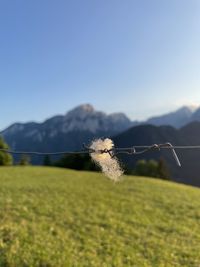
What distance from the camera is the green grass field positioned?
295 inches

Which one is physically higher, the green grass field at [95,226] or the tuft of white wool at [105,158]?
the tuft of white wool at [105,158]

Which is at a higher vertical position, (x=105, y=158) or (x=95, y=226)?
(x=105, y=158)

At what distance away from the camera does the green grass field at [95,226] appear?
A: 7.48 m

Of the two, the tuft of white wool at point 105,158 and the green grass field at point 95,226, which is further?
the green grass field at point 95,226

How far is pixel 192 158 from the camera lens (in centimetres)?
10100

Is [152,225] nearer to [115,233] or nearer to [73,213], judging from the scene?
[115,233]

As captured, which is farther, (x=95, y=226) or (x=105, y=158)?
(x=95, y=226)

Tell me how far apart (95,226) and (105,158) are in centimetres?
871

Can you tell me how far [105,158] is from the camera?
157cm

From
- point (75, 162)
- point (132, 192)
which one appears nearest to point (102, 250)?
point (132, 192)

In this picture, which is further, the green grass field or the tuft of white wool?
the green grass field

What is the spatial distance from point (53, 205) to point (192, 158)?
9232cm

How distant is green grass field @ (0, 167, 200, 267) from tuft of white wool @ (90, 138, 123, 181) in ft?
18.8

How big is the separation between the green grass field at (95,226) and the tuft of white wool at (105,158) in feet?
18.8
